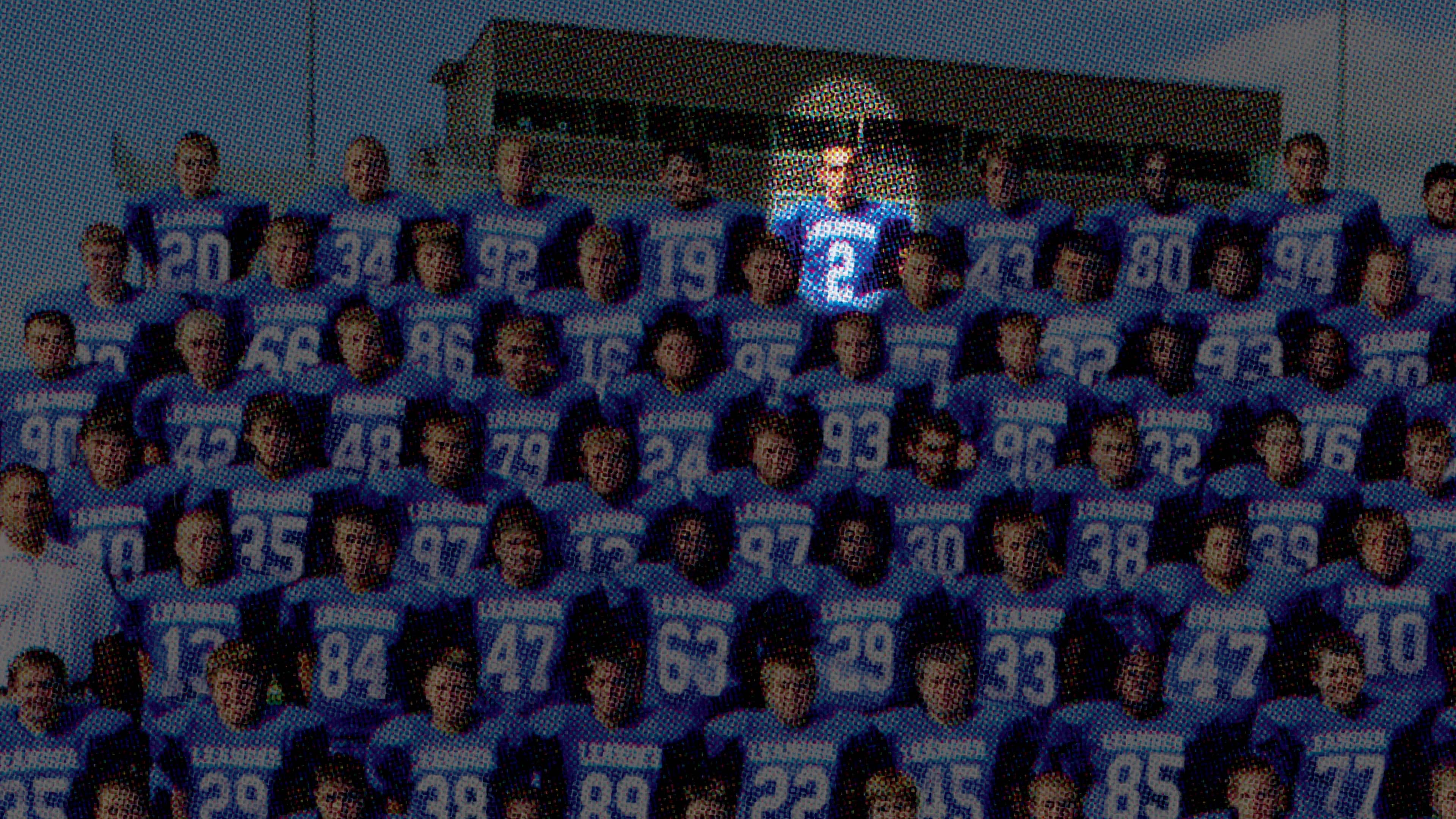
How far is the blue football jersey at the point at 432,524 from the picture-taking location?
17.8 feet

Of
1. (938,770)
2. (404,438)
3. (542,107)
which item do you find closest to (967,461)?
(938,770)

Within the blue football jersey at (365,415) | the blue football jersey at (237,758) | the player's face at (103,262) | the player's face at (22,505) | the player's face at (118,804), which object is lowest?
the player's face at (118,804)

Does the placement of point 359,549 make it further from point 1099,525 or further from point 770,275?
point 1099,525

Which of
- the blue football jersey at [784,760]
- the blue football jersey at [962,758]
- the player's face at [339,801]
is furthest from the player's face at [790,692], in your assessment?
the player's face at [339,801]

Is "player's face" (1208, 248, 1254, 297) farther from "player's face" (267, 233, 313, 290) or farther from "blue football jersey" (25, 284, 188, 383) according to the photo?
"blue football jersey" (25, 284, 188, 383)

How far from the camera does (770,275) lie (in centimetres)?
604

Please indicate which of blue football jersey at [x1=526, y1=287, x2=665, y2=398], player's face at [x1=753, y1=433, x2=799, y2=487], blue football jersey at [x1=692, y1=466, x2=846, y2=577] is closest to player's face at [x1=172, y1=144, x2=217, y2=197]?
blue football jersey at [x1=526, y1=287, x2=665, y2=398]

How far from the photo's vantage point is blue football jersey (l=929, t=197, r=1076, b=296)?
640 cm

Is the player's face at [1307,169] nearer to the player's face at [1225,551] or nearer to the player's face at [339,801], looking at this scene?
the player's face at [1225,551]

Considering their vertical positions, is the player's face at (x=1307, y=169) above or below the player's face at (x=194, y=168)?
above

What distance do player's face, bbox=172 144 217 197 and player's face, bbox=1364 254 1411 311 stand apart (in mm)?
5068

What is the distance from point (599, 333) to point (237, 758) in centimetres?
217

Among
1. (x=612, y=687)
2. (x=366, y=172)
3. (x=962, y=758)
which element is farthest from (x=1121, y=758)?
(x=366, y=172)

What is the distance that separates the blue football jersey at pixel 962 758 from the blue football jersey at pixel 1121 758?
0.15m
